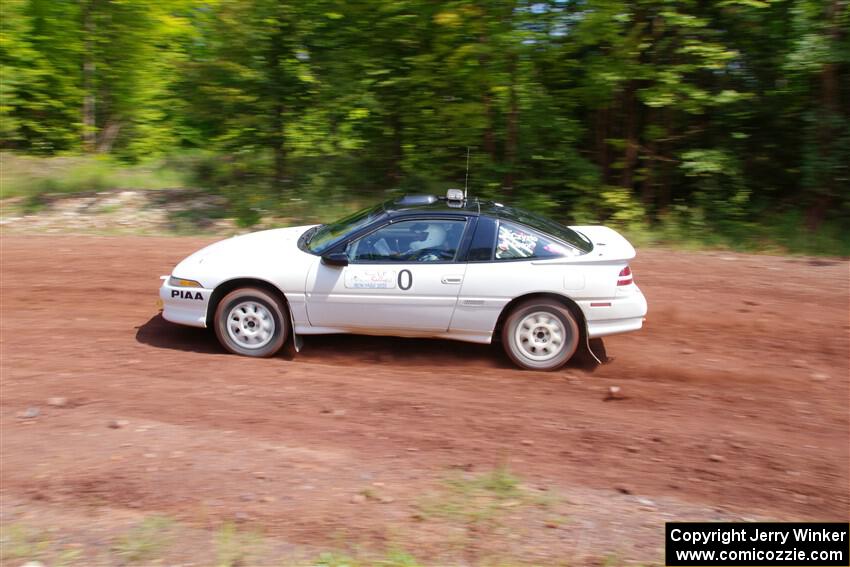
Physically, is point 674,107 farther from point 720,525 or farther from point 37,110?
point 37,110

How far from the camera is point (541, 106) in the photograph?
41.9ft

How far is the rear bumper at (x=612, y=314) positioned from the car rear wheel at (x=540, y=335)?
15 cm

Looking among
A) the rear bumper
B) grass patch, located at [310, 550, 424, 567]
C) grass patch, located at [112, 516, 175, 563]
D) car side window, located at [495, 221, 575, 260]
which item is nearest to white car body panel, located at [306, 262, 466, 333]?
car side window, located at [495, 221, 575, 260]

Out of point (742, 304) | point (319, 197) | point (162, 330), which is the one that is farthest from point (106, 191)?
point (742, 304)

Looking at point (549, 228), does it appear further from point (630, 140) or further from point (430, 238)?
point (630, 140)

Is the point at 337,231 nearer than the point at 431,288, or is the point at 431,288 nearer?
the point at 431,288

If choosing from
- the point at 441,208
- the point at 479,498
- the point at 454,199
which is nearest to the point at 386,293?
the point at 441,208

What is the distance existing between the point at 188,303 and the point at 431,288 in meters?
2.24

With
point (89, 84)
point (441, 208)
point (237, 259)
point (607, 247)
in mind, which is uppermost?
point (89, 84)

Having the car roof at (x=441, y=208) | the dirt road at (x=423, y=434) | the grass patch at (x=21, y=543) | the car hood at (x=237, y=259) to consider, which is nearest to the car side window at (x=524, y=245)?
the car roof at (x=441, y=208)

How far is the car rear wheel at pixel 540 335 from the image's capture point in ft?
21.7

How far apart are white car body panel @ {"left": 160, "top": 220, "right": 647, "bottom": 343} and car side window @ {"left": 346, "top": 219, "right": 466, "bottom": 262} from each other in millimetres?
83

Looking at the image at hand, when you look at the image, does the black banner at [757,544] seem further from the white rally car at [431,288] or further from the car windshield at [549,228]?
the car windshield at [549,228]

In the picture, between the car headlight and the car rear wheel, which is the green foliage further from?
the car rear wheel
